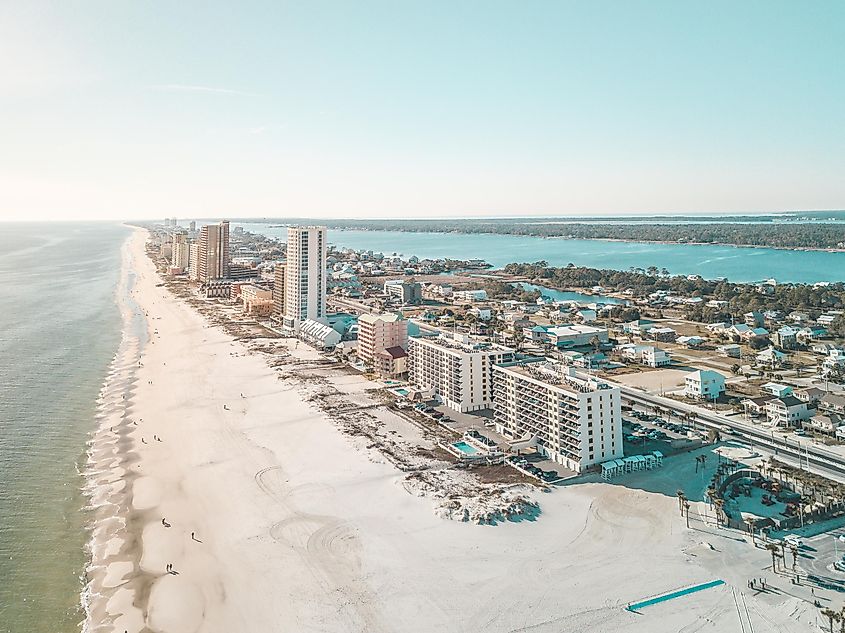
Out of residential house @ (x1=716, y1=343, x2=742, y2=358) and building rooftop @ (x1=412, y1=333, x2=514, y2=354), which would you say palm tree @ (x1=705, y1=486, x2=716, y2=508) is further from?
residential house @ (x1=716, y1=343, x2=742, y2=358)

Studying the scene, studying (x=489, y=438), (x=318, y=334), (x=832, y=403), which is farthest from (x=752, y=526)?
(x=318, y=334)

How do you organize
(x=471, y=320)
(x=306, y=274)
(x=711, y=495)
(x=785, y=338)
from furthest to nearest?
(x=471, y=320)
(x=306, y=274)
(x=785, y=338)
(x=711, y=495)

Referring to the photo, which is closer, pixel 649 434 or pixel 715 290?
pixel 649 434

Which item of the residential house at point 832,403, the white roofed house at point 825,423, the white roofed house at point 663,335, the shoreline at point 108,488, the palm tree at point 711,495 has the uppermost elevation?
the white roofed house at point 663,335

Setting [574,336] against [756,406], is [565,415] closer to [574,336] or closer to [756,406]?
[756,406]

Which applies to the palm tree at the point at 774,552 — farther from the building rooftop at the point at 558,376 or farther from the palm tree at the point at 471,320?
the palm tree at the point at 471,320

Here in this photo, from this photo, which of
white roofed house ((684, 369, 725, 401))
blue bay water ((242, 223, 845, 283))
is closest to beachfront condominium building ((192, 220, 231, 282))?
blue bay water ((242, 223, 845, 283))

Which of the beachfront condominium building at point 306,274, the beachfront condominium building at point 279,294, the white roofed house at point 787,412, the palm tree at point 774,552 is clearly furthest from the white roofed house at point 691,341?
the beachfront condominium building at point 279,294

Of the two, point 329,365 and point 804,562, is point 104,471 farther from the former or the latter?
point 804,562
